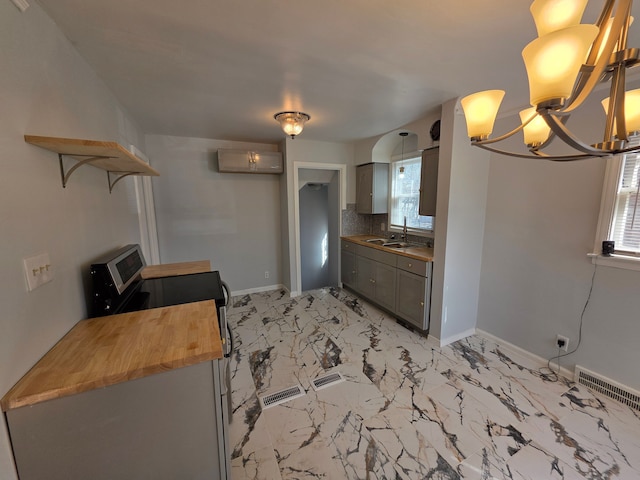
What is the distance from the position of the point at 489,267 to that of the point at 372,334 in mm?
1464

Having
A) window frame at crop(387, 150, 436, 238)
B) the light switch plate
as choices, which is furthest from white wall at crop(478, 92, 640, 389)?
the light switch plate

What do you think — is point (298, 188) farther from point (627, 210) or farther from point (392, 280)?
point (627, 210)

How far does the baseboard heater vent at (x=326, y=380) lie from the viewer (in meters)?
2.16

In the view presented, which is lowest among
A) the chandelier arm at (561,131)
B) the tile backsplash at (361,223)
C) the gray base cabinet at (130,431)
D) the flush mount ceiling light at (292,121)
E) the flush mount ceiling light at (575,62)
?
the gray base cabinet at (130,431)

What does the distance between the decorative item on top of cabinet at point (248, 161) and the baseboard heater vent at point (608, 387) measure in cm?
390

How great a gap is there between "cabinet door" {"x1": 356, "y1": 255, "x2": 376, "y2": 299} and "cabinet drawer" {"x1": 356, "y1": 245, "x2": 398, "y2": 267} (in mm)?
70

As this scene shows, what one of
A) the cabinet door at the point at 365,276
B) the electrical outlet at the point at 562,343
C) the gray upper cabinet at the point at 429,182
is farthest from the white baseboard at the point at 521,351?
the gray upper cabinet at the point at 429,182

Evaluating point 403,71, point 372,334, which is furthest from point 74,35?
point 372,334

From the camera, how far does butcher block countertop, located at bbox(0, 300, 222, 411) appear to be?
84 cm

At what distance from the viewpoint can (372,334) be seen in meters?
2.98

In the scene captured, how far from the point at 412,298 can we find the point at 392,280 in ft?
1.19

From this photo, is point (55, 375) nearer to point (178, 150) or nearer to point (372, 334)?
point (372, 334)

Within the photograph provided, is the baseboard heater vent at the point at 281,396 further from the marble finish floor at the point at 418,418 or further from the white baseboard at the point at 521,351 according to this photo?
the white baseboard at the point at 521,351

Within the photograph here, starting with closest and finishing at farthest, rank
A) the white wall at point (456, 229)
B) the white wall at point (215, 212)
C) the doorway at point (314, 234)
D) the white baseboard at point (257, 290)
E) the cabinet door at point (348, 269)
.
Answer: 1. the white wall at point (456, 229)
2. the white wall at point (215, 212)
3. the cabinet door at point (348, 269)
4. the white baseboard at point (257, 290)
5. the doorway at point (314, 234)
